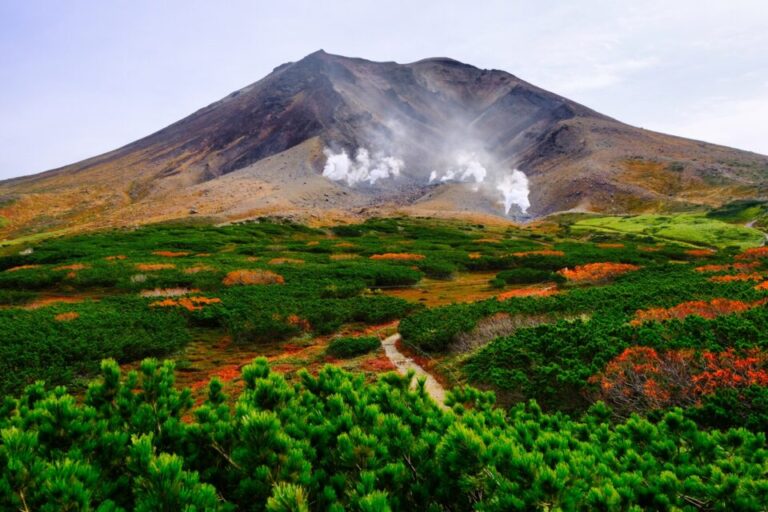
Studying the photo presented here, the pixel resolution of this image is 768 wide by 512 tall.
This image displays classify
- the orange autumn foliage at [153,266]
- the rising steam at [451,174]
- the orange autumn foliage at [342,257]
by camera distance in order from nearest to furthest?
the orange autumn foliage at [153,266] → the orange autumn foliage at [342,257] → the rising steam at [451,174]

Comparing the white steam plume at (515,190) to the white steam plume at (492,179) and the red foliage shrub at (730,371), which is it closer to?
the white steam plume at (492,179)

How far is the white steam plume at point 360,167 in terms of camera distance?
127 metres

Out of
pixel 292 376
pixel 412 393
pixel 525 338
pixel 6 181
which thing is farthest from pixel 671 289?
pixel 6 181

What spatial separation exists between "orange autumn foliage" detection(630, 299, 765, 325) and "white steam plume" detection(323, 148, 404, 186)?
114642 mm

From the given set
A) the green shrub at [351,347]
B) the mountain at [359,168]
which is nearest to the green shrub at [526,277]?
the green shrub at [351,347]

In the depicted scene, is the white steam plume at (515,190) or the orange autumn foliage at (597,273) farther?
the white steam plume at (515,190)

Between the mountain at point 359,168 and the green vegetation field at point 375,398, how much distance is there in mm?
64415

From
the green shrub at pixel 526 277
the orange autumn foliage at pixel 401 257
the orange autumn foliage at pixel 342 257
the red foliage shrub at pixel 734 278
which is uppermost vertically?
the red foliage shrub at pixel 734 278

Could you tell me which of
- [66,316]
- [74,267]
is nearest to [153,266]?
[74,267]

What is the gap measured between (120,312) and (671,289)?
19959mm

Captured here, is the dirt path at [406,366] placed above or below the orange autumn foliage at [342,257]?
above

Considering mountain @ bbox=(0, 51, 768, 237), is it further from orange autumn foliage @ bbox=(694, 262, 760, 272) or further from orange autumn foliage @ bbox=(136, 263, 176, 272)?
orange autumn foliage @ bbox=(694, 262, 760, 272)

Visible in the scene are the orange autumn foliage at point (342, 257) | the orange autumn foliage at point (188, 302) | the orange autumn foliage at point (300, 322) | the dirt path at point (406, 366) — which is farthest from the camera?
the orange autumn foliage at point (342, 257)

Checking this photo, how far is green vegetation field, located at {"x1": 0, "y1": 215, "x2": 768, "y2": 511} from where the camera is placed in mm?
2844
